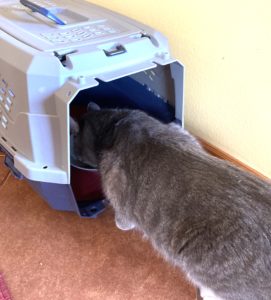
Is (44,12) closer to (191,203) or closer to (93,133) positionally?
(93,133)

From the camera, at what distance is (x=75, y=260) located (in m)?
1.08

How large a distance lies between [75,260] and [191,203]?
43 centimetres

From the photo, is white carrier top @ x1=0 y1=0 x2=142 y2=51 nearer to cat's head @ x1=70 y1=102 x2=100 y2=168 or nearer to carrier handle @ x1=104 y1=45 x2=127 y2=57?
carrier handle @ x1=104 y1=45 x2=127 y2=57

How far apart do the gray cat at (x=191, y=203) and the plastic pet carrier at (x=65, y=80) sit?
134mm

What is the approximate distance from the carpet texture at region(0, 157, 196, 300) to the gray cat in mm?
116

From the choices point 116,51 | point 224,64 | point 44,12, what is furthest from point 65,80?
point 224,64

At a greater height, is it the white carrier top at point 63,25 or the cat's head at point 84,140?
the white carrier top at point 63,25

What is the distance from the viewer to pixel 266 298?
0.80m

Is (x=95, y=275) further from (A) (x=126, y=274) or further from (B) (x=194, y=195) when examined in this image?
(B) (x=194, y=195)

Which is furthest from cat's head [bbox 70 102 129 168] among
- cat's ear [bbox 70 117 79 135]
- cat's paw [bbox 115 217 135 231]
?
cat's paw [bbox 115 217 135 231]

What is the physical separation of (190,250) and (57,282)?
40cm

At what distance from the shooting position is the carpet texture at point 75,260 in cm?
101

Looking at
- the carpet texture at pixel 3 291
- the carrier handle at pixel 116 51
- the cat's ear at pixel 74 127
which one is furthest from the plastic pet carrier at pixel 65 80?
the carpet texture at pixel 3 291

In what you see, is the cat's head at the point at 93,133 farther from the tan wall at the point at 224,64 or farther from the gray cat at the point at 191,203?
the tan wall at the point at 224,64
